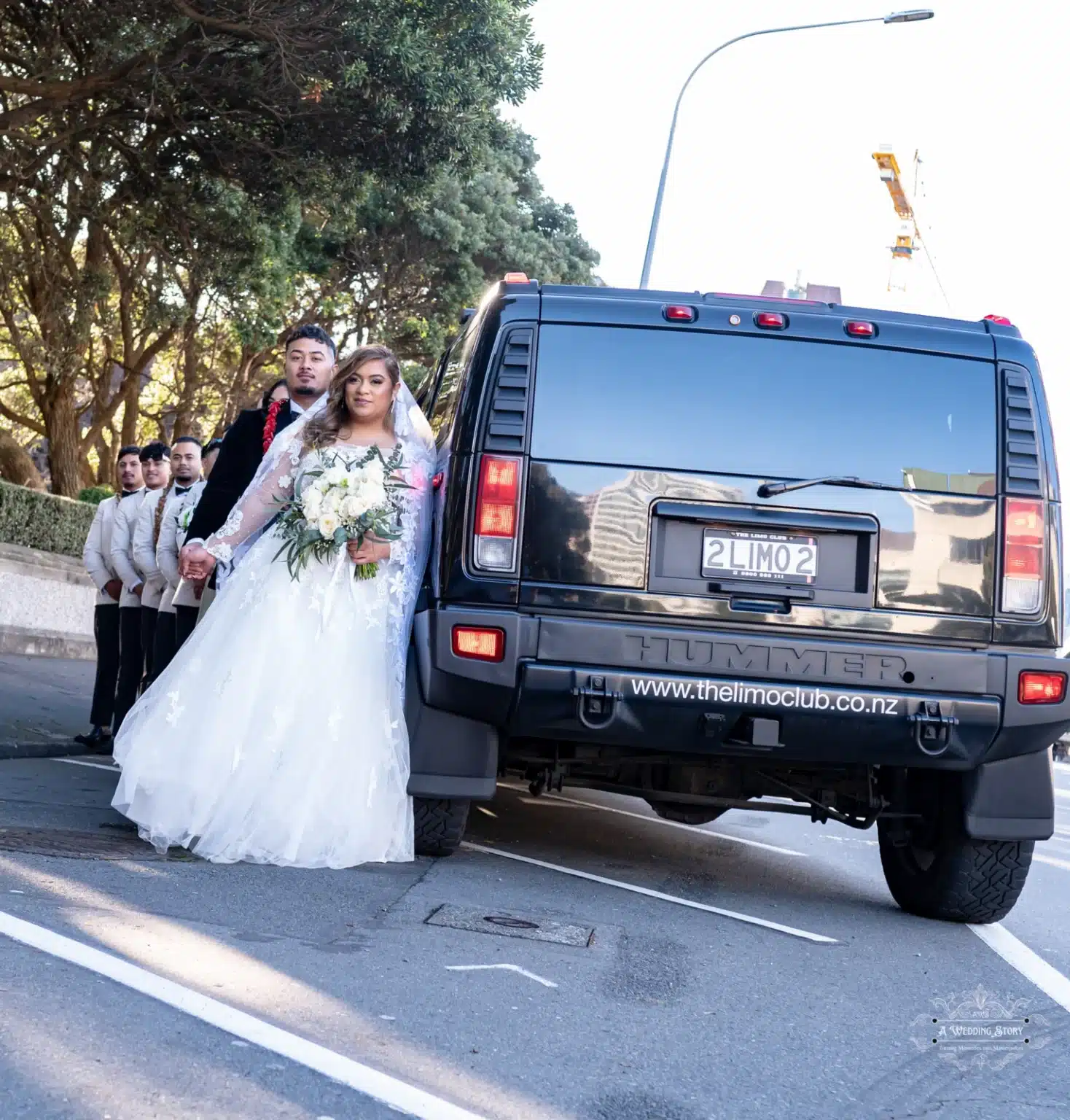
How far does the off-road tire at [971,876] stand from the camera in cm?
Result: 596

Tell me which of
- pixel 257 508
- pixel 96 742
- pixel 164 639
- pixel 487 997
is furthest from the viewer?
pixel 96 742

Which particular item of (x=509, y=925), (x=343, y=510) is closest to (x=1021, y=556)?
(x=509, y=925)

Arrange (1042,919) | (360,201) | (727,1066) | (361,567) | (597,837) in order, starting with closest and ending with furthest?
(727,1066) < (361,567) < (1042,919) < (597,837) < (360,201)

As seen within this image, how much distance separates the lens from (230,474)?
24.6ft

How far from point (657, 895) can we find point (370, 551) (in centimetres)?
179

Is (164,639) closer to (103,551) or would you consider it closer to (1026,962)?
(103,551)

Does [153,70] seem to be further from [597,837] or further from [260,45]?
[597,837]

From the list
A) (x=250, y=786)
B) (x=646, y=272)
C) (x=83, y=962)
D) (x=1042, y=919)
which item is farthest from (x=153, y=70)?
(x=83, y=962)

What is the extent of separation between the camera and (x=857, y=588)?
555cm

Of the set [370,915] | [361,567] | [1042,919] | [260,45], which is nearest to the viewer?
[370,915]

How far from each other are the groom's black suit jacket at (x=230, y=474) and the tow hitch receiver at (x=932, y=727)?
135 inches

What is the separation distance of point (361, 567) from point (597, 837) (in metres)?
2.44

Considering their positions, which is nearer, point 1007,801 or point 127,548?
point 1007,801

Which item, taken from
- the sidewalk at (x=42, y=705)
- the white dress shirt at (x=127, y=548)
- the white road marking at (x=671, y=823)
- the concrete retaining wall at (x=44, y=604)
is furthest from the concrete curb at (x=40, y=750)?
the concrete retaining wall at (x=44, y=604)
